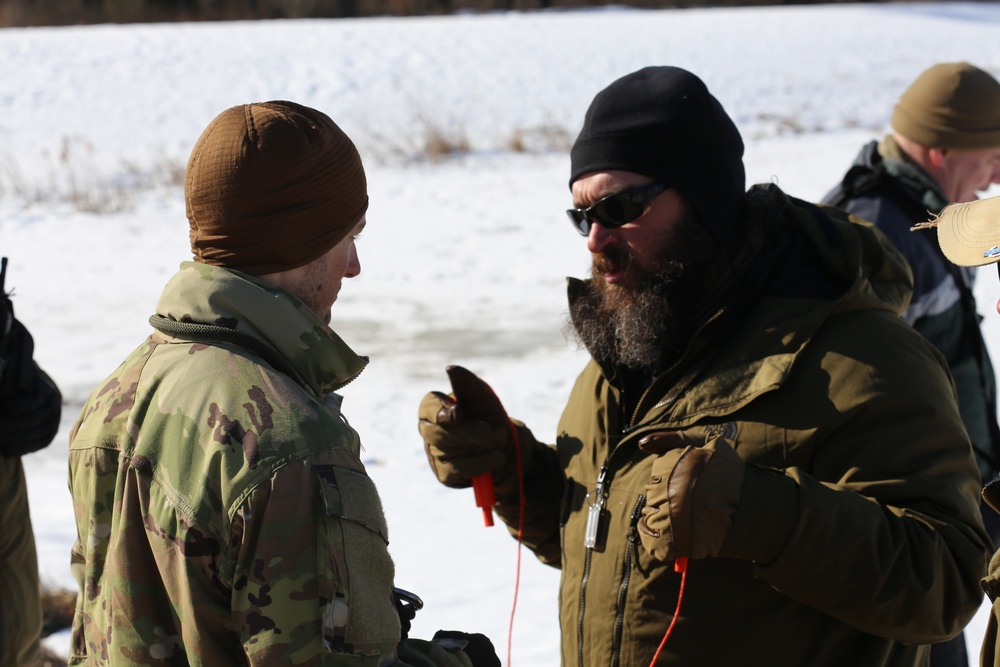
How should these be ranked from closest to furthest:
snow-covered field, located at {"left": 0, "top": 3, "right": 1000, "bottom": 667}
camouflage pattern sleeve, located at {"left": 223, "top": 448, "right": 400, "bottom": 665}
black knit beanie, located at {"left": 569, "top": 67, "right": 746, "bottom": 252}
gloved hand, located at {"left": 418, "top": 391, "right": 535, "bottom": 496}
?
camouflage pattern sleeve, located at {"left": 223, "top": 448, "right": 400, "bottom": 665} < black knit beanie, located at {"left": 569, "top": 67, "right": 746, "bottom": 252} < gloved hand, located at {"left": 418, "top": 391, "right": 535, "bottom": 496} < snow-covered field, located at {"left": 0, "top": 3, "right": 1000, "bottom": 667}

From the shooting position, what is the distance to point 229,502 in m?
1.64

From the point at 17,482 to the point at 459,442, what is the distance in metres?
1.53

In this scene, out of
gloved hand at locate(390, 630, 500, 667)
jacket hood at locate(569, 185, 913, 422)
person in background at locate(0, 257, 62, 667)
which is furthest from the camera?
person in background at locate(0, 257, 62, 667)

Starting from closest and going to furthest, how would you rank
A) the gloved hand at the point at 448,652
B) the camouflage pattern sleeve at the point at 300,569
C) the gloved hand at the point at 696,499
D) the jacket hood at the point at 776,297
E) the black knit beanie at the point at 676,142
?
the camouflage pattern sleeve at the point at 300,569 < the gloved hand at the point at 448,652 < the gloved hand at the point at 696,499 < the jacket hood at the point at 776,297 < the black knit beanie at the point at 676,142

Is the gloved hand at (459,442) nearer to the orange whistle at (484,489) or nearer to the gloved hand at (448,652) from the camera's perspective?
the orange whistle at (484,489)

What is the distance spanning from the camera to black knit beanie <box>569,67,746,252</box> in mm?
2650

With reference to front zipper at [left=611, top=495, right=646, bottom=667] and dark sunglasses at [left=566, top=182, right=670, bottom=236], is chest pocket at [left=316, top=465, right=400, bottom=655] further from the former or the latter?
dark sunglasses at [left=566, top=182, right=670, bottom=236]

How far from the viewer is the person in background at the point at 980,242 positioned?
1869 millimetres

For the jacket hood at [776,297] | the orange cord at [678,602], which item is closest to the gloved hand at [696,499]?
the orange cord at [678,602]

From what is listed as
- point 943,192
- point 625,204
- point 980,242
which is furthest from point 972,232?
point 943,192

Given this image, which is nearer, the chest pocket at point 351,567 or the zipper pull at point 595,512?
the chest pocket at point 351,567

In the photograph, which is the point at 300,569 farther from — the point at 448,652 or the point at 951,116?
the point at 951,116

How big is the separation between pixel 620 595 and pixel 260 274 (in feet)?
3.73

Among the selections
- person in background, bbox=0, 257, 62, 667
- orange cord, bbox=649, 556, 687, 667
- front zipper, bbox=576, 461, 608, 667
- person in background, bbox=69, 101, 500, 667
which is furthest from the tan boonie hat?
person in background, bbox=0, 257, 62, 667
